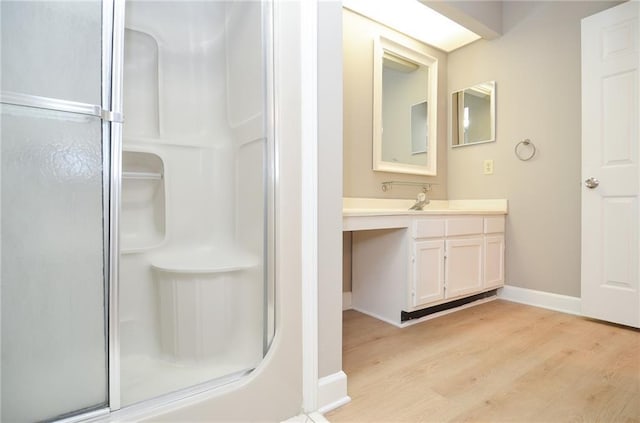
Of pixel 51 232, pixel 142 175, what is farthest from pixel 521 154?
pixel 51 232

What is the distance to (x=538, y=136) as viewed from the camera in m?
2.38

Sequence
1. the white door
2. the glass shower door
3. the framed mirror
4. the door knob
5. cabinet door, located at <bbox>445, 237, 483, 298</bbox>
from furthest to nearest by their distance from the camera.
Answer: the framed mirror, cabinet door, located at <bbox>445, 237, 483, 298</bbox>, the door knob, the white door, the glass shower door

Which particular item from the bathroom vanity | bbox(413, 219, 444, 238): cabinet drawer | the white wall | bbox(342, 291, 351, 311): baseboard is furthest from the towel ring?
the white wall

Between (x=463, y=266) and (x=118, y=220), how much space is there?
212 centimetres

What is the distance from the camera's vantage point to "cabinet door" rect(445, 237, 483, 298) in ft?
7.05

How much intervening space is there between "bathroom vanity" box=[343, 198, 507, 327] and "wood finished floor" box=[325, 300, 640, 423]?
0.52 ft

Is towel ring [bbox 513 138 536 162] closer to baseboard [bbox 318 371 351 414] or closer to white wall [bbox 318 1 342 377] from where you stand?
white wall [bbox 318 1 342 377]

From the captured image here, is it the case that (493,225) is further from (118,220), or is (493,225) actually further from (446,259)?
(118,220)

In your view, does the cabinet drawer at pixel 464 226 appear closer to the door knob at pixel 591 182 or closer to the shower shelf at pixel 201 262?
the door knob at pixel 591 182

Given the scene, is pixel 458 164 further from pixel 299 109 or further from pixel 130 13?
pixel 130 13

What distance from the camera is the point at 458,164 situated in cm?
287

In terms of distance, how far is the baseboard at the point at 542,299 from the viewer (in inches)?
86.8

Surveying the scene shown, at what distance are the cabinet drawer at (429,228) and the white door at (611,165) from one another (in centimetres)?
96

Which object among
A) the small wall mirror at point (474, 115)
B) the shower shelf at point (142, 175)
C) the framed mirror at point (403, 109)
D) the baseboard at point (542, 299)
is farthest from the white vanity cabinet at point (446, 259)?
the shower shelf at point (142, 175)
